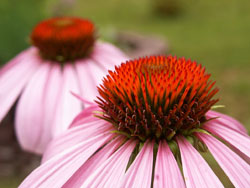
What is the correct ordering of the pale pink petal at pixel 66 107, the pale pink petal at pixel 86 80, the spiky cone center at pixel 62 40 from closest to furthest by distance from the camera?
1. the pale pink petal at pixel 66 107
2. the pale pink petal at pixel 86 80
3. the spiky cone center at pixel 62 40

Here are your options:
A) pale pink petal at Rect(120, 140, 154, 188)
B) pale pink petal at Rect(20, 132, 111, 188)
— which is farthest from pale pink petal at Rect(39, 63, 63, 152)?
pale pink petal at Rect(120, 140, 154, 188)

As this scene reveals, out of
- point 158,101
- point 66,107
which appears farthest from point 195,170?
point 66,107

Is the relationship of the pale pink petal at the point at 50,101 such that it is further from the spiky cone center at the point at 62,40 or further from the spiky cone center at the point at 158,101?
the spiky cone center at the point at 158,101

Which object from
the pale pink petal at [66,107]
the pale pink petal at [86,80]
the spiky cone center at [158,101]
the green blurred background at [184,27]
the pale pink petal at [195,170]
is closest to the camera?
the pale pink petal at [195,170]

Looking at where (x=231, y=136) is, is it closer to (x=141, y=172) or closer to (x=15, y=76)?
(x=141, y=172)

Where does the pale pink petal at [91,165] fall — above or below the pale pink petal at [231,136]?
below

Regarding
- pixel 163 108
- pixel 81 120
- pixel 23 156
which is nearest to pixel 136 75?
pixel 163 108

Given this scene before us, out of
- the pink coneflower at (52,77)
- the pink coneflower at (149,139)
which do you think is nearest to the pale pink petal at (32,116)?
the pink coneflower at (52,77)
